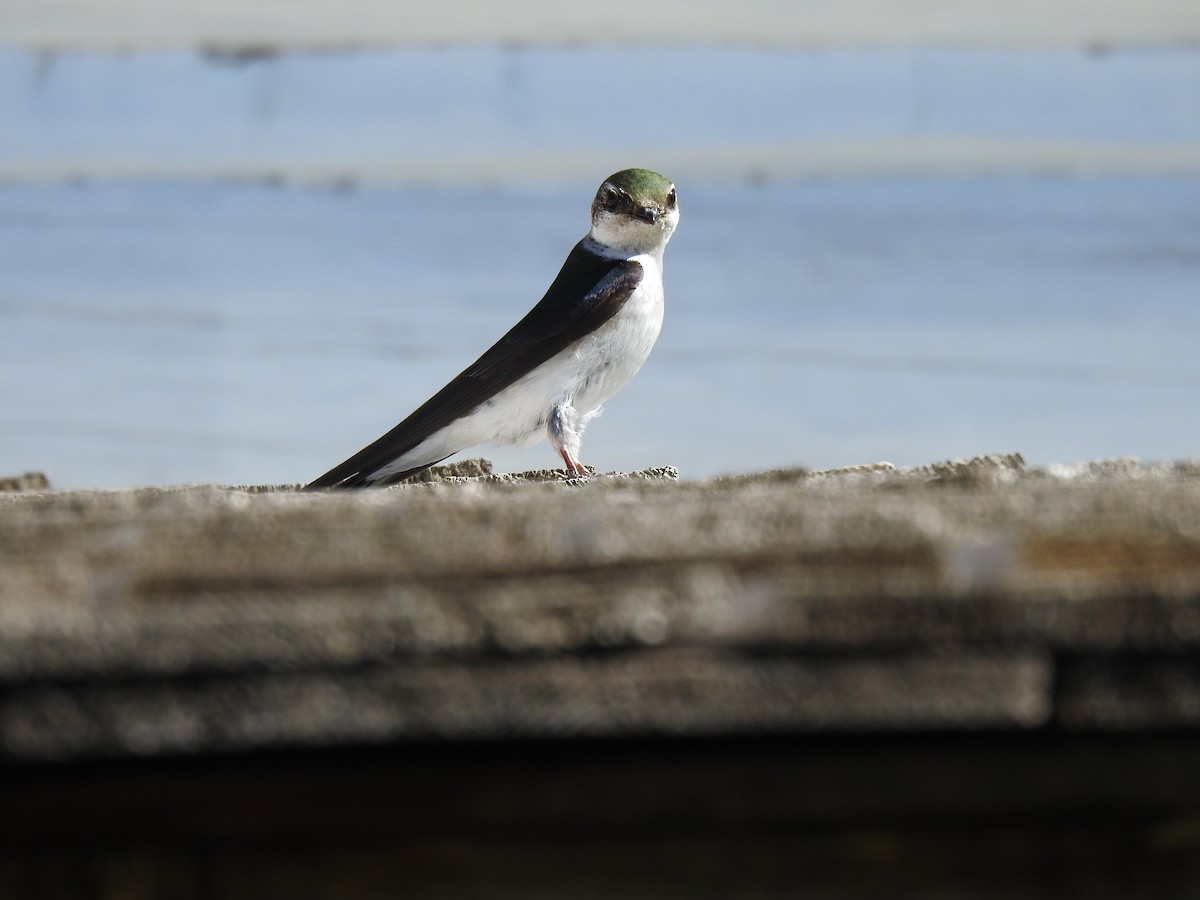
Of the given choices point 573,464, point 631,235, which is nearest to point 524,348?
point 573,464

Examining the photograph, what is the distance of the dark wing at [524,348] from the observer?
3238 mm

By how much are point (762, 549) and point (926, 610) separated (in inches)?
3.4

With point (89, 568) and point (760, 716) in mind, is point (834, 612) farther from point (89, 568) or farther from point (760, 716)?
point (89, 568)

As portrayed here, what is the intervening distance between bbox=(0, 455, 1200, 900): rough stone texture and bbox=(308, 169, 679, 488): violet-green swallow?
2420 millimetres

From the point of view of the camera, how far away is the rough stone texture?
0.64 meters

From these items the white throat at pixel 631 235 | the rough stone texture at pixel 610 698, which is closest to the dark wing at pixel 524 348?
the white throat at pixel 631 235

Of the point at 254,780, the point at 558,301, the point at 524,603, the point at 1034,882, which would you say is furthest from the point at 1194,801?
the point at 558,301

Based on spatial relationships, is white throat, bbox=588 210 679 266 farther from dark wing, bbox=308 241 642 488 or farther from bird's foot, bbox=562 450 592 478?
bird's foot, bbox=562 450 592 478

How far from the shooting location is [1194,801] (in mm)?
741

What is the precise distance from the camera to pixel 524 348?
11.3 feet

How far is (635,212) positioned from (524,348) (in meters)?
0.67

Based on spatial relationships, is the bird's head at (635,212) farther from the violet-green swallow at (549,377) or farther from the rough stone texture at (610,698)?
the rough stone texture at (610,698)

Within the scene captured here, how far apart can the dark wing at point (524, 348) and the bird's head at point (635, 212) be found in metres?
0.20

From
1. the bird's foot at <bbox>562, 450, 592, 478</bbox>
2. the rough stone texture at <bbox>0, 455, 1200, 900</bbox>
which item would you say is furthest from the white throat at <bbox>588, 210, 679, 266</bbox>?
the rough stone texture at <bbox>0, 455, 1200, 900</bbox>
